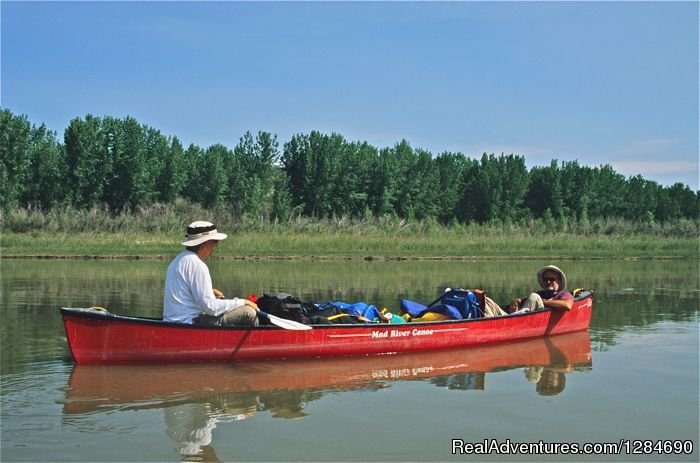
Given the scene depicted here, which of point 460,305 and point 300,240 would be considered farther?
point 300,240

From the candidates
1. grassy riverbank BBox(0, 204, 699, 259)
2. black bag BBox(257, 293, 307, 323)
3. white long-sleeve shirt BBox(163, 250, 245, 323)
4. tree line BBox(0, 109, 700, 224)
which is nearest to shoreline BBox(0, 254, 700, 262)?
grassy riverbank BBox(0, 204, 699, 259)

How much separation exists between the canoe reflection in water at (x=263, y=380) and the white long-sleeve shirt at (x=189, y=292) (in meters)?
0.76

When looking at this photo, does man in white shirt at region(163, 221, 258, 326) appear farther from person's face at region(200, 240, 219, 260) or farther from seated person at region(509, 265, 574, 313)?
seated person at region(509, 265, 574, 313)

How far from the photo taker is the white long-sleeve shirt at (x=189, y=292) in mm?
10688

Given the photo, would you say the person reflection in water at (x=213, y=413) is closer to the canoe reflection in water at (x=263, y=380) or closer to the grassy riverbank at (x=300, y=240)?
the canoe reflection in water at (x=263, y=380)

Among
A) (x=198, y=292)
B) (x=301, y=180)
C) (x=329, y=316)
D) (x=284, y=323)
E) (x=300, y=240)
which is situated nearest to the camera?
→ (x=198, y=292)

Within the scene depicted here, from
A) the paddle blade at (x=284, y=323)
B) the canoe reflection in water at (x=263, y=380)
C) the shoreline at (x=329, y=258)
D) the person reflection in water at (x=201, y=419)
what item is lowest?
the person reflection in water at (x=201, y=419)

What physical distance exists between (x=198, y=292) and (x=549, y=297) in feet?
24.1

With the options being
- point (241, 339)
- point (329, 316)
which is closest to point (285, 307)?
point (329, 316)

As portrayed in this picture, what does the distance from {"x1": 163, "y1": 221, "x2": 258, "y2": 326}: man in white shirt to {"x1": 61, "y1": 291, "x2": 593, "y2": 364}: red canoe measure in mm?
188

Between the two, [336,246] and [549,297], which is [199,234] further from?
[336,246]

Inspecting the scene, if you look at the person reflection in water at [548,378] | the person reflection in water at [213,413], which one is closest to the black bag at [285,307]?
the person reflection in water at [213,413]

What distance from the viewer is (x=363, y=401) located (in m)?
9.54

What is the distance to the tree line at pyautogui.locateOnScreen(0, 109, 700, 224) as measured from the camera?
166 ft
